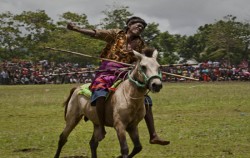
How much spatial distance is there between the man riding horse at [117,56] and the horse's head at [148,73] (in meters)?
0.75

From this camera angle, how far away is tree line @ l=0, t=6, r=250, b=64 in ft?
202

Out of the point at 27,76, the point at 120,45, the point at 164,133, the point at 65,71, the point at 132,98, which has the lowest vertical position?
the point at 27,76

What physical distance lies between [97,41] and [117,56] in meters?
55.1

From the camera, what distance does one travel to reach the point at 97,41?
209 feet

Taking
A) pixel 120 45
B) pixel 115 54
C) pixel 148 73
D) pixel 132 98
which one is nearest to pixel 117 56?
pixel 115 54

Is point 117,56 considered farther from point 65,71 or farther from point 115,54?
point 65,71

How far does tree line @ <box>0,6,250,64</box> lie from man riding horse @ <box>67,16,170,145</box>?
158ft

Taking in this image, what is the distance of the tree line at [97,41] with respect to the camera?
61.7m

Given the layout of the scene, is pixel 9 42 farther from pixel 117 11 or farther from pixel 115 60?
pixel 115 60

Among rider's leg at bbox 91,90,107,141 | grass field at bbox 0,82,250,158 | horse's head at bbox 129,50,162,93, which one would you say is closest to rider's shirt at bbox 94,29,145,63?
rider's leg at bbox 91,90,107,141

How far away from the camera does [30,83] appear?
4694 centimetres

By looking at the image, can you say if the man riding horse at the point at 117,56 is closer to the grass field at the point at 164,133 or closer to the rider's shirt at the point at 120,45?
the rider's shirt at the point at 120,45

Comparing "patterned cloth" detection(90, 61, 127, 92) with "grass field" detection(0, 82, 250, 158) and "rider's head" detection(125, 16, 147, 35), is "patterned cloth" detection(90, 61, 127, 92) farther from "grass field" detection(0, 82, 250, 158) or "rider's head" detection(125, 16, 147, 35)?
"grass field" detection(0, 82, 250, 158)

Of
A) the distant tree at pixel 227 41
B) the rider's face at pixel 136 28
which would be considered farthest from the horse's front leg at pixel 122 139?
the distant tree at pixel 227 41
